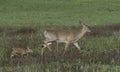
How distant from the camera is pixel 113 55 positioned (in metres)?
14.9

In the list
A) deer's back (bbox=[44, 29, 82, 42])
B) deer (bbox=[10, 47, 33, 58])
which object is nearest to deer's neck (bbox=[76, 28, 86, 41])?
deer's back (bbox=[44, 29, 82, 42])

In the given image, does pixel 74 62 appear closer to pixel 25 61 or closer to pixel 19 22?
pixel 25 61

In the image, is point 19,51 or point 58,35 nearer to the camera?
point 19,51

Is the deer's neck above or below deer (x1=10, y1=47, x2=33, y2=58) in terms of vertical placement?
below

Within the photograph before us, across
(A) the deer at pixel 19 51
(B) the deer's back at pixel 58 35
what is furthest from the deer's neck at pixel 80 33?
(A) the deer at pixel 19 51

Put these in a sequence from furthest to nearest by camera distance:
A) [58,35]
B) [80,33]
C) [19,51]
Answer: [80,33] < [58,35] < [19,51]

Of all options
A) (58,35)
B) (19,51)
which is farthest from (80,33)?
(19,51)

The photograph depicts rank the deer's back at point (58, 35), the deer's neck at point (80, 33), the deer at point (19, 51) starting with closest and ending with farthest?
the deer at point (19, 51), the deer's back at point (58, 35), the deer's neck at point (80, 33)

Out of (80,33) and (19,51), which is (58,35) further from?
(19,51)

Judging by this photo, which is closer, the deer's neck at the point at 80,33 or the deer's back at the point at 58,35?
the deer's back at the point at 58,35

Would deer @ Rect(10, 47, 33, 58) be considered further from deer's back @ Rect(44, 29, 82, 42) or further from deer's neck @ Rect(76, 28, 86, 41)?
deer's neck @ Rect(76, 28, 86, 41)

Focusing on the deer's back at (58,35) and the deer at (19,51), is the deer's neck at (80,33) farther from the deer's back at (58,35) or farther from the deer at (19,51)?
the deer at (19,51)

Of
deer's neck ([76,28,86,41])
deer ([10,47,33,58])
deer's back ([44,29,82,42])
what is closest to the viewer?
deer ([10,47,33,58])

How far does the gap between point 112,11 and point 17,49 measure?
30389 millimetres
